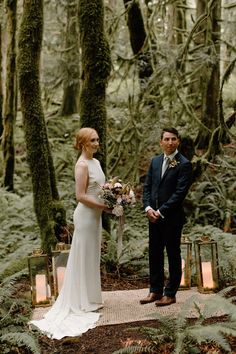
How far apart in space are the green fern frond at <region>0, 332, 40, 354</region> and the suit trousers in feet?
6.07

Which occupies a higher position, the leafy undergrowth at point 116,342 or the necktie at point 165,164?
the necktie at point 165,164

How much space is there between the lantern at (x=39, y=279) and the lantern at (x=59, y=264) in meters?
0.13

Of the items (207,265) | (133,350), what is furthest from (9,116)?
(133,350)

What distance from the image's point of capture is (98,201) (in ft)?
18.6

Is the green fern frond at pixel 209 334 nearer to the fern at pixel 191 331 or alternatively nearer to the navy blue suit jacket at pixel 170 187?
the fern at pixel 191 331

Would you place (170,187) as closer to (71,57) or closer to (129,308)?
(129,308)

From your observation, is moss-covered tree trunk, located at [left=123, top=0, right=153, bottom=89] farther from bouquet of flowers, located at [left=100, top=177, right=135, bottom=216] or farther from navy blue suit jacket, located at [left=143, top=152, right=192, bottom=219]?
bouquet of flowers, located at [left=100, top=177, right=135, bottom=216]

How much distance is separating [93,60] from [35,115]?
3.75 feet

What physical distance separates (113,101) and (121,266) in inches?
280

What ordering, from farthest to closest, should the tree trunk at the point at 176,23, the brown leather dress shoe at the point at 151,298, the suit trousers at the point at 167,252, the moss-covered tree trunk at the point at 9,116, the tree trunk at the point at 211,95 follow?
the tree trunk at the point at 176,23, the moss-covered tree trunk at the point at 9,116, the tree trunk at the point at 211,95, the brown leather dress shoe at the point at 151,298, the suit trousers at the point at 167,252

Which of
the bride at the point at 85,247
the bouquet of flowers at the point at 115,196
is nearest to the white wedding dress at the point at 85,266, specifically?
the bride at the point at 85,247

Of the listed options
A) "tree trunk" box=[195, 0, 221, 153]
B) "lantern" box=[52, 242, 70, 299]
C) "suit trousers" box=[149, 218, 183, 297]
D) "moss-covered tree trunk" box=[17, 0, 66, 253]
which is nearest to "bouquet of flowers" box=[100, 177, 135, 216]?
"suit trousers" box=[149, 218, 183, 297]

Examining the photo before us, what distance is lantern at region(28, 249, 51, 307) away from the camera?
5855 mm

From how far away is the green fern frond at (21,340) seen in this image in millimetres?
4176
